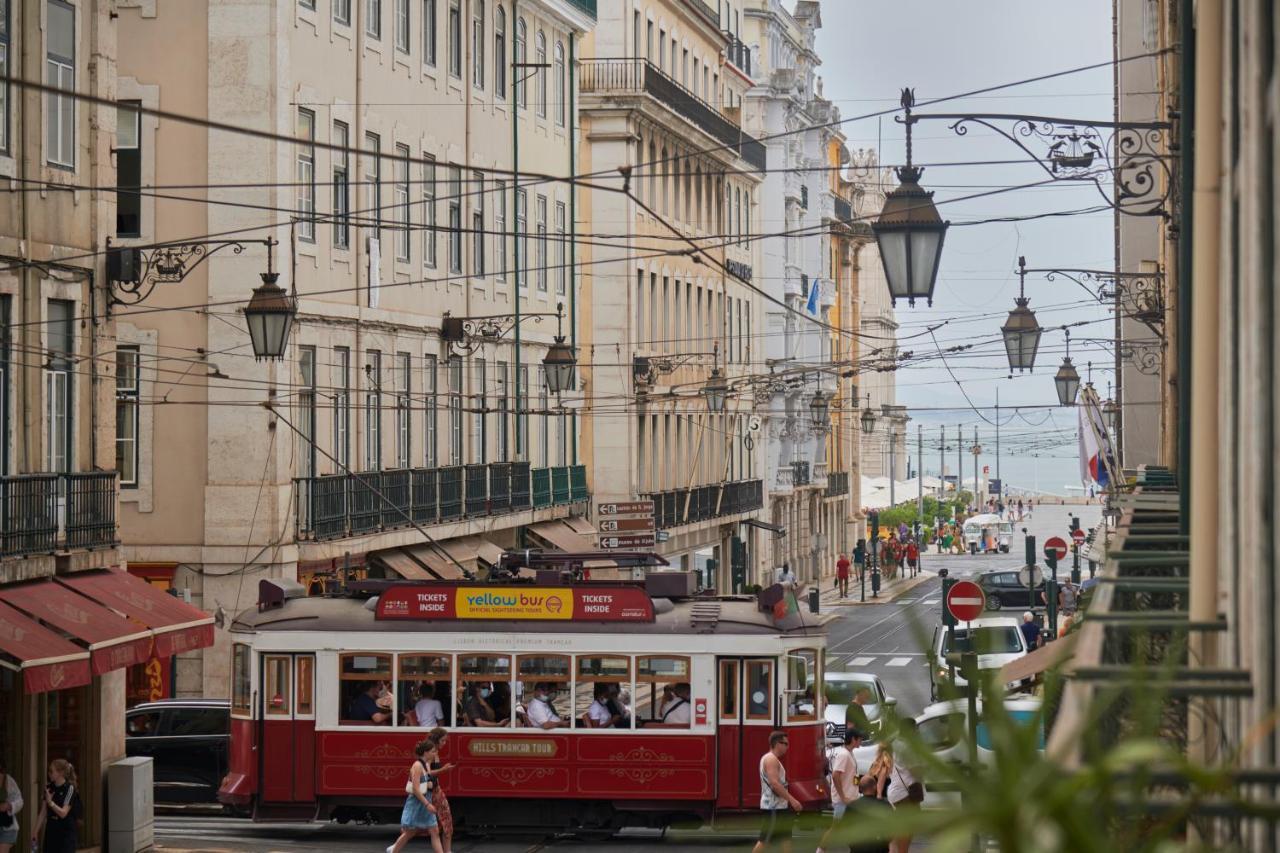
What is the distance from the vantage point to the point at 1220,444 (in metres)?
6.84

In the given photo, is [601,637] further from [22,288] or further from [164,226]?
[164,226]

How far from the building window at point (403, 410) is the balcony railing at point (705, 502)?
17.6 meters

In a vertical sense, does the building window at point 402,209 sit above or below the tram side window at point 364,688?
above

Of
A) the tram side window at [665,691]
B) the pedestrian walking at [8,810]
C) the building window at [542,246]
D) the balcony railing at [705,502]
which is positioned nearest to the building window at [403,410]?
the building window at [542,246]

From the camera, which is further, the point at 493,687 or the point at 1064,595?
the point at 1064,595

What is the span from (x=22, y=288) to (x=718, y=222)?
45.0m

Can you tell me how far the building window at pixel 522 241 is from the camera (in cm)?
4509

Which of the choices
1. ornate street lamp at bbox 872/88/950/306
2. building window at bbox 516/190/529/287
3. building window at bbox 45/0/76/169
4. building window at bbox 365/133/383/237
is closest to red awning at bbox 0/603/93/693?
building window at bbox 45/0/76/169

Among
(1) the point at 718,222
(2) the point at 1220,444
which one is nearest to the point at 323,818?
(2) the point at 1220,444

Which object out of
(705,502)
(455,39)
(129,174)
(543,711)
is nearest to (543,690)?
(543,711)

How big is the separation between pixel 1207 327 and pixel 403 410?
31629mm

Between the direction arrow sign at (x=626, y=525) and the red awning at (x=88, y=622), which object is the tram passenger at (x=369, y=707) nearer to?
the red awning at (x=88, y=622)

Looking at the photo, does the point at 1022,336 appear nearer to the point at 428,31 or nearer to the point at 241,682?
the point at 241,682

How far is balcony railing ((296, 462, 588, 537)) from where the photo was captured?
3276 cm
